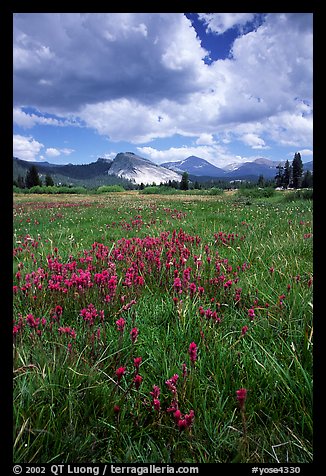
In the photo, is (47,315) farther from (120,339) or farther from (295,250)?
(295,250)

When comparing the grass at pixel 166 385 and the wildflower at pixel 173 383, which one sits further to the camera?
the wildflower at pixel 173 383

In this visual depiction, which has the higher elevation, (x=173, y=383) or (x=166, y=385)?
(x=173, y=383)

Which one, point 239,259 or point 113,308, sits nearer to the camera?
point 113,308

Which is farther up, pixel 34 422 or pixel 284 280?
pixel 284 280

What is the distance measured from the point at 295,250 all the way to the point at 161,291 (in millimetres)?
2822

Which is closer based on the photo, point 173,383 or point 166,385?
point 173,383

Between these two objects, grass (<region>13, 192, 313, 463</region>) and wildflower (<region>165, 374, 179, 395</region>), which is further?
wildflower (<region>165, 374, 179, 395</region>)

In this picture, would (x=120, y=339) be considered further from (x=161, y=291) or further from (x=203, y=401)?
(x=161, y=291)
